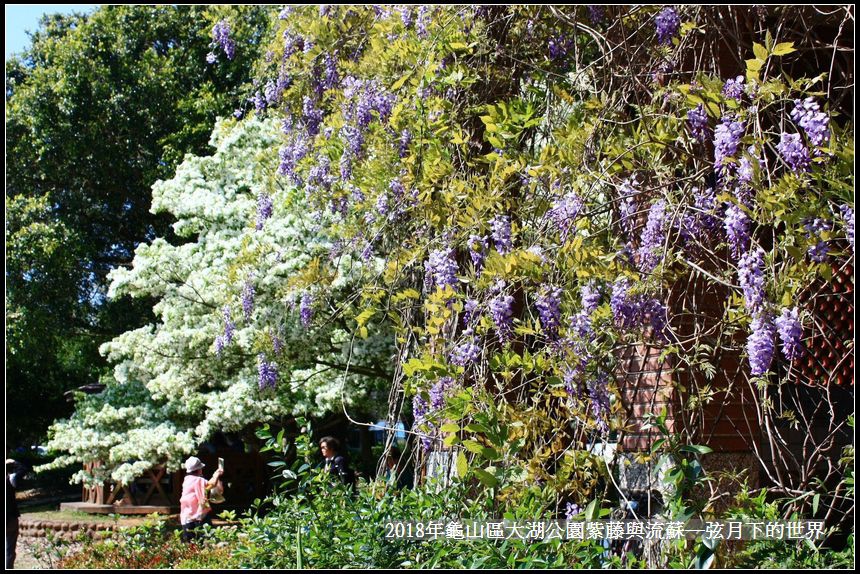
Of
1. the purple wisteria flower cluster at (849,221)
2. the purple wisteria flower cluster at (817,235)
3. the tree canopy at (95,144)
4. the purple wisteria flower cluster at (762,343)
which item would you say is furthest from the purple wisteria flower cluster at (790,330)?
the tree canopy at (95,144)

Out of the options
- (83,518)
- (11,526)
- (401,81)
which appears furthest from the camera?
(83,518)

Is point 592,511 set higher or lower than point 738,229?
lower

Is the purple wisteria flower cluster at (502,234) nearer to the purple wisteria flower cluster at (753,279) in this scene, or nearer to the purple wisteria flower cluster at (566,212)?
the purple wisteria flower cluster at (566,212)

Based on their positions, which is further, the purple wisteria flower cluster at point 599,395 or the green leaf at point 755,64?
the purple wisteria flower cluster at point 599,395

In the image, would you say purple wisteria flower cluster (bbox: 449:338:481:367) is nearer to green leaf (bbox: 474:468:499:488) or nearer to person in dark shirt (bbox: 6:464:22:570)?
green leaf (bbox: 474:468:499:488)

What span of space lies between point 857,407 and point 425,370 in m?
1.79

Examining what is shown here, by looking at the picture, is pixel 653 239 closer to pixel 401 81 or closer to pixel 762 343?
pixel 762 343

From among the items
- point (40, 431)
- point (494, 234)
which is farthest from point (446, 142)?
point (40, 431)

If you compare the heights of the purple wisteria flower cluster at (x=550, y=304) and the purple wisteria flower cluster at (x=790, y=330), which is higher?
the purple wisteria flower cluster at (x=550, y=304)

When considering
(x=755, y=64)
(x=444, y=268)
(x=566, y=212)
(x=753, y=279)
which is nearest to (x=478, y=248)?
(x=444, y=268)

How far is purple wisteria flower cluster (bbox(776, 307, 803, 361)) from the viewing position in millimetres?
2996

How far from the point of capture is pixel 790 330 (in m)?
3.00

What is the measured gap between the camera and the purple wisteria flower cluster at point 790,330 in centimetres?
300

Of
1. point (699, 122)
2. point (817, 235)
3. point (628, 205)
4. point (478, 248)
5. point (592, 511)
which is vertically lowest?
point (592, 511)
